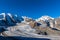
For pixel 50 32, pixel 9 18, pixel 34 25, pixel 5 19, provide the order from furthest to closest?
pixel 9 18, pixel 5 19, pixel 34 25, pixel 50 32

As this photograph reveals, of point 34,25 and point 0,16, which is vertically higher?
point 0,16

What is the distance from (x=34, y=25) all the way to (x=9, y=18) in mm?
65111

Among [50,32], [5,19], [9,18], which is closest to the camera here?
[50,32]

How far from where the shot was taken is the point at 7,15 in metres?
138

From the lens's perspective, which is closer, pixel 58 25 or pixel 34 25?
pixel 34 25

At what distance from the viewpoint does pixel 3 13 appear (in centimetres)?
13750

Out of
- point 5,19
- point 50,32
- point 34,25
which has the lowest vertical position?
point 50,32

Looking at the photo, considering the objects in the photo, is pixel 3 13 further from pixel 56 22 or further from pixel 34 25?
pixel 34 25

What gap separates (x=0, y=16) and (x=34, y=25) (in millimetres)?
→ 61243

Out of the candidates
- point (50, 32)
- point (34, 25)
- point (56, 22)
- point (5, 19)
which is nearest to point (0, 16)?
point (5, 19)

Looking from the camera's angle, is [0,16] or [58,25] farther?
[0,16]

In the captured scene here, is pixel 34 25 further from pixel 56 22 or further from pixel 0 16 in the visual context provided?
pixel 0 16

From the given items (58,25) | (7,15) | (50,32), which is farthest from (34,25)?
(7,15)

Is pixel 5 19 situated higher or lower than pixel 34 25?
higher
